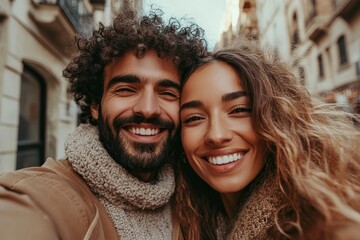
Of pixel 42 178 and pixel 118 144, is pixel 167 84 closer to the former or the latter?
pixel 118 144

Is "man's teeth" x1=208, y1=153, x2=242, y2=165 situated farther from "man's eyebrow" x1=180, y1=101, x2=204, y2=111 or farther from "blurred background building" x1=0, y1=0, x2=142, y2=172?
"blurred background building" x1=0, y1=0, x2=142, y2=172

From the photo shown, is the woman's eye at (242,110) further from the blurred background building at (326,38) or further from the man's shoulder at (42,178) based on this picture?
the blurred background building at (326,38)

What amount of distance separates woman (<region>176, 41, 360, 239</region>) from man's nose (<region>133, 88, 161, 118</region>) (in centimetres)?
18

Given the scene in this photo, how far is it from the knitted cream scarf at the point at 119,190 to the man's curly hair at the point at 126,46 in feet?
1.60

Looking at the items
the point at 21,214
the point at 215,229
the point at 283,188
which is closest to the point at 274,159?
the point at 283,188

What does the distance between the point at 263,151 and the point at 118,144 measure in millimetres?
862

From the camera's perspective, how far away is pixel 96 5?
9.09 meters

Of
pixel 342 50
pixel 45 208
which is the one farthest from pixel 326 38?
pixel 45 208

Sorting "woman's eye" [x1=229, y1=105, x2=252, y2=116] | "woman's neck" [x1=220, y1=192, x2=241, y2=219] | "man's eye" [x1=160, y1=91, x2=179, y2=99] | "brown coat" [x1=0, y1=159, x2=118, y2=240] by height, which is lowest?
"woman's neck" [x1=220, y1=192, x2=241, y2=219]

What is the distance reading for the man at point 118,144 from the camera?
1.21 meters

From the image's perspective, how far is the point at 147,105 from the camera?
6.01ft

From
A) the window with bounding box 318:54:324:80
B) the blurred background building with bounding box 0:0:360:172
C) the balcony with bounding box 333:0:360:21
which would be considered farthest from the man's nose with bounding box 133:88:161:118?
the window with bounding box 318:54:324:80

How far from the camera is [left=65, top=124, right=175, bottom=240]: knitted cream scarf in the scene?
5.13 feet

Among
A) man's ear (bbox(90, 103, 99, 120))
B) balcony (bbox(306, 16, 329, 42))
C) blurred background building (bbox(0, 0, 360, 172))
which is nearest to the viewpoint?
man's ear (bbox(90, 103, 99, 120))
